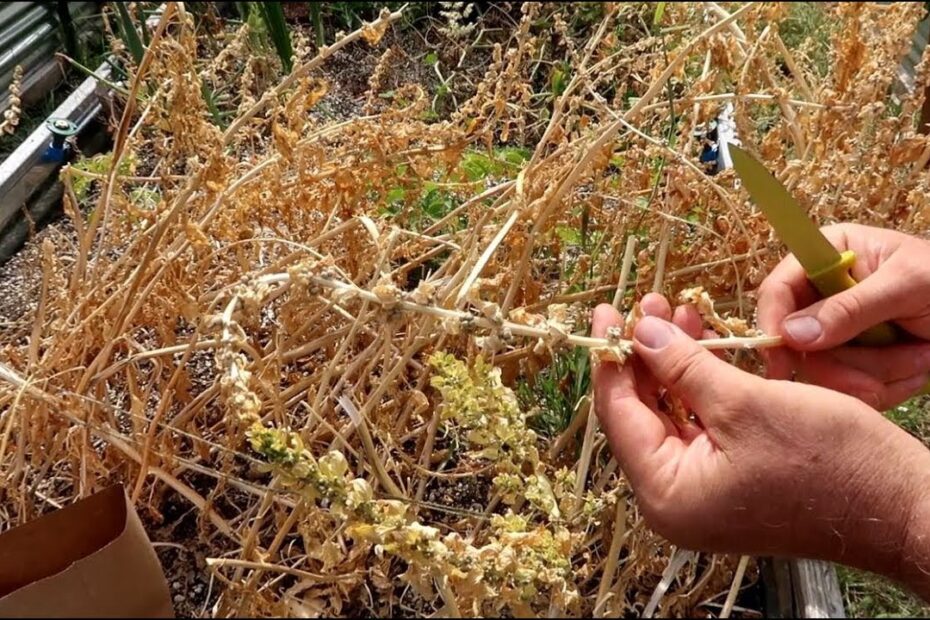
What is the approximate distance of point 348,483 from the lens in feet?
2.24

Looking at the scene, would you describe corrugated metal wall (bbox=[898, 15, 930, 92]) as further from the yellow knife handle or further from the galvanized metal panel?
the galvanized metal panel

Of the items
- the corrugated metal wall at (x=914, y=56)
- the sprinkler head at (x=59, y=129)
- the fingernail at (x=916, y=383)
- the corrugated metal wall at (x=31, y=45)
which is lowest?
the corrugated metal wall at (x=914, y=56)

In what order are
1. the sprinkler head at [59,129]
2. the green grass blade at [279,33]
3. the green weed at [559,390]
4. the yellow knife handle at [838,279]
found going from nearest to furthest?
the yellow knife handle at [838,279] < the green weed at [559,390] < the sprinkler head at [59,129] < the green grass blade at [279,33]

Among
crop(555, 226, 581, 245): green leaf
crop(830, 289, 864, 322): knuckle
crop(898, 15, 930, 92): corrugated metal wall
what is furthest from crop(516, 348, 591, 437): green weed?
crop(898, 15, 930, 92): corrugated metal wall

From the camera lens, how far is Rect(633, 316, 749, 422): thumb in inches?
30.0

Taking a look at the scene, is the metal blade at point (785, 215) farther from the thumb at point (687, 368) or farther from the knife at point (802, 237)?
the thumb at point (687, 368)

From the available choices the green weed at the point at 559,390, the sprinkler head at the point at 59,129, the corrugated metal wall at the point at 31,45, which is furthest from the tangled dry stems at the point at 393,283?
the corrugated metal wall at the point at 31,45

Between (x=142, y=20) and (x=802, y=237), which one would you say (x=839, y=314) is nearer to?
(x=802, y=237)

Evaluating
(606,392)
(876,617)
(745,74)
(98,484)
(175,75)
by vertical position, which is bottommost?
(876,617)

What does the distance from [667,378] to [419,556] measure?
26 centimetres

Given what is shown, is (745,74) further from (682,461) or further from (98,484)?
(98,484)

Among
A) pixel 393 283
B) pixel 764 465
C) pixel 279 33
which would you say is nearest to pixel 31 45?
pixel 279 33

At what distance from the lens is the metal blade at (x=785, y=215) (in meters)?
0.78

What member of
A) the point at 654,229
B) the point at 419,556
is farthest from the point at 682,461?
the point at 654,229
